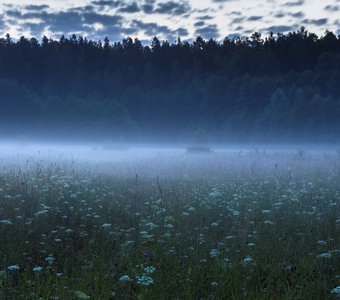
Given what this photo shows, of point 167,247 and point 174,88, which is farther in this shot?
point 174,88

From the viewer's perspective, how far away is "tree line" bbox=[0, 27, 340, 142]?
227ft

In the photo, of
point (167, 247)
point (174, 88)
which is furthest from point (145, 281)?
point (174, 88)

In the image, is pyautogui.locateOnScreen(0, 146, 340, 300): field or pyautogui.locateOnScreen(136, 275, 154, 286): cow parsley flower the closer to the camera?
pyautogui.locateOnScreen(136, 275, 154, 286): cow parsley flower

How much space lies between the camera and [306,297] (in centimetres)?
479

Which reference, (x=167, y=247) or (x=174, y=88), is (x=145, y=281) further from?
(x=174, y=88)

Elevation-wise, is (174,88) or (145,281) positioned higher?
(174,88)

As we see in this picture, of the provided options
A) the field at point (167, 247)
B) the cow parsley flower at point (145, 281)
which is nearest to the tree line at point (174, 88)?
the field at point (167, 247)

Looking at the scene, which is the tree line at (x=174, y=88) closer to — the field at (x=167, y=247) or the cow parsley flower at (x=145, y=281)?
the field at (x=167, y=247)

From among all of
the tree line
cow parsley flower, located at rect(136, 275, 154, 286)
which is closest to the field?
cow parsley flower, located at rect(136, 275, 154, 286)

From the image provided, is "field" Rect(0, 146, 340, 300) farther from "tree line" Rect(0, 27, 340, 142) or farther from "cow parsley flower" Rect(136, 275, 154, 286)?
"tree line" Rect(0, 27, 340, 142)

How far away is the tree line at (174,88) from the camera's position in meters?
69.2

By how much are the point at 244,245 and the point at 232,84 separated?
8259 cm

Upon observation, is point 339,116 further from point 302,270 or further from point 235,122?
point 302,270

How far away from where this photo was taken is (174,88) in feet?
315
